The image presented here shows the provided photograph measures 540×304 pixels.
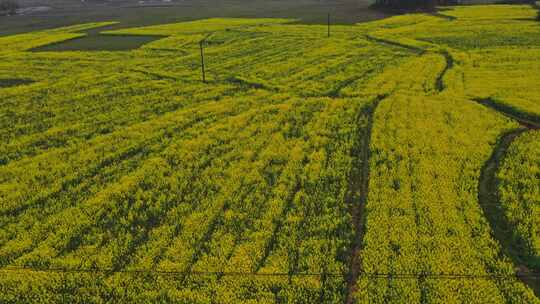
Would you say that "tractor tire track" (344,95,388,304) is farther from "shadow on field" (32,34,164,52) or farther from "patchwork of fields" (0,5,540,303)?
"shadow on field" (32,34,164,52)

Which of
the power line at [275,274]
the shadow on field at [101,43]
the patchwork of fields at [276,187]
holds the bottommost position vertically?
→ the power line at [275,274]

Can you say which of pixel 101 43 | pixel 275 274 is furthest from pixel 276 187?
pixel 101 43

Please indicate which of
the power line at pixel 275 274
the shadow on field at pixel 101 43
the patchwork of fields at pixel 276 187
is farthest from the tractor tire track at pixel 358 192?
the shadow on field at pixel 101 43

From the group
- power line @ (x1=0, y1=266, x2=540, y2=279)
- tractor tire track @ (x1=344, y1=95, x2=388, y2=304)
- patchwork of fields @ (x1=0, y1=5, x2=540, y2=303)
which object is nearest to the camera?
power line @ (x1=0, y1=266, x2=540, y2=279)

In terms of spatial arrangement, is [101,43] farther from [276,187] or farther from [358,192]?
[358,192]

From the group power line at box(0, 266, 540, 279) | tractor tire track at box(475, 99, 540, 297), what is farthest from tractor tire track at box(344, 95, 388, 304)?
tractor tire track at box(475, 99, 540, 297)

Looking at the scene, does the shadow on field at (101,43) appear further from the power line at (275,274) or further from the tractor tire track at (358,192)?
the power line at (275,274)

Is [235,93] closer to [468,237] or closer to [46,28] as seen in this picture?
[468,237]

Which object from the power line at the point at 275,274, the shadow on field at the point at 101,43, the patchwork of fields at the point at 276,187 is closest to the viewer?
the power line at the point at 275,274
